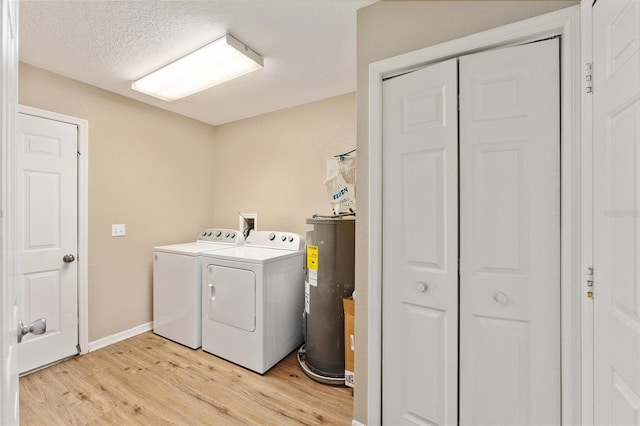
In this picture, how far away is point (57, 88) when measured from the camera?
2406 mm

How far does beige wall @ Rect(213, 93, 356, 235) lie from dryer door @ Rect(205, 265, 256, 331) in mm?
900

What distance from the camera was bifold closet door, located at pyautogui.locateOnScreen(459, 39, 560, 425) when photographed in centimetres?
121

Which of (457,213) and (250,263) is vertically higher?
(457,213)

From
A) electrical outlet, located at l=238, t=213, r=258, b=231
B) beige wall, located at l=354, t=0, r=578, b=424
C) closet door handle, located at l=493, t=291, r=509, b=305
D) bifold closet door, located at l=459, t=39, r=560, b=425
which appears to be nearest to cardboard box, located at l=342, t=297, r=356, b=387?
beige wall, located at l=354, t=0, r=578, b=424

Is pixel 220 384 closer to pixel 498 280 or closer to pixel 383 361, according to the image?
pixel 383 361

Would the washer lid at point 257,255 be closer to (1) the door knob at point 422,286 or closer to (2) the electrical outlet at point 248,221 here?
(2) the electrical outlet at point 248,221

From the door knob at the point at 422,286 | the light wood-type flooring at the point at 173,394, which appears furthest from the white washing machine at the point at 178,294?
the door knob at the point at 422,286

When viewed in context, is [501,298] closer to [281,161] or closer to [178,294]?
[281,161]

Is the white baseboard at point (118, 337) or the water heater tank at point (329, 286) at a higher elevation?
the water heater tank at point (329, 286)

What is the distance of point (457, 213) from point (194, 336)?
246 cm

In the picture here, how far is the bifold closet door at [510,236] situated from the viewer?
47.5 inches

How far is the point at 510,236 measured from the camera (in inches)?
50.1
